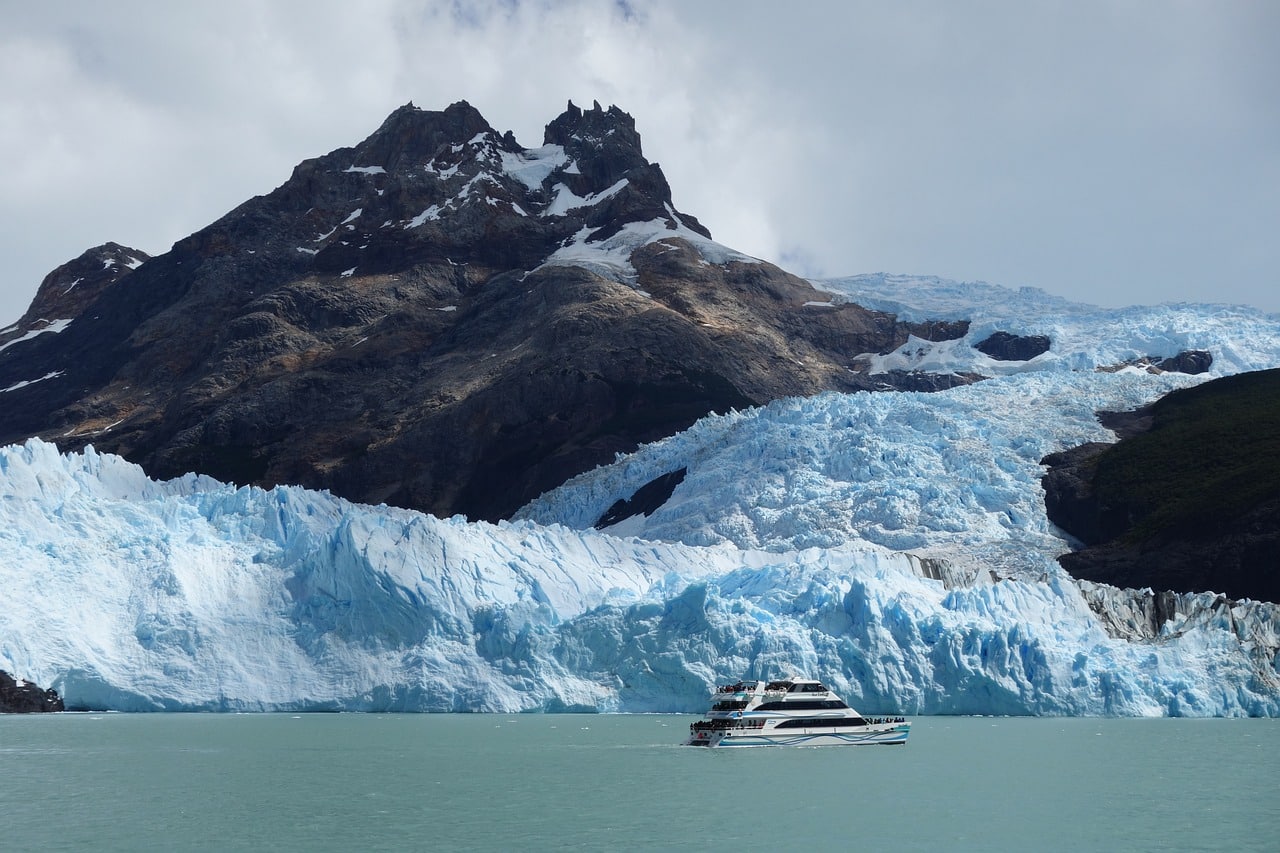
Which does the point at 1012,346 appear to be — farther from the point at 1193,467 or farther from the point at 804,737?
the point at 804,737

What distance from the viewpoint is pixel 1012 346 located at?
5379 inches

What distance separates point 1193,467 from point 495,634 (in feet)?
171

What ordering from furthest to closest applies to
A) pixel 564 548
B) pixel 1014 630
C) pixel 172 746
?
pixel 564 548 → pixel 1014 630 → pixel 172 746

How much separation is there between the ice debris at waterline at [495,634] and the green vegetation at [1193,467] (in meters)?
24.6

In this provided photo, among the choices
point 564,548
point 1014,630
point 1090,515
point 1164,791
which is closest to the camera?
point 1164,791

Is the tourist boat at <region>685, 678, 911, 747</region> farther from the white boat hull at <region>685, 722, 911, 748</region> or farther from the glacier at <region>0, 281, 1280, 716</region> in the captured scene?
the glacier at <region>0, 281, 1280, 716</region>

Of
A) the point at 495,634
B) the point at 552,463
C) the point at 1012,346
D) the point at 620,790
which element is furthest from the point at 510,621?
the point at 1012,346

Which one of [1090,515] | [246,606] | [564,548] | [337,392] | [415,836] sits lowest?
[415,836]

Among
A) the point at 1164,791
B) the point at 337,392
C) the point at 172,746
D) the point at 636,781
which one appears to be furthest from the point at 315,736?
the point at 337,392

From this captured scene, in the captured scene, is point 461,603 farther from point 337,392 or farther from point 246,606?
point 337,392

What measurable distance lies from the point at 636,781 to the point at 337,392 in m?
95.4

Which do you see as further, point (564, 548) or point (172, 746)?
point (564, 548)

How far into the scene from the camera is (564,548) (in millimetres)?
59594

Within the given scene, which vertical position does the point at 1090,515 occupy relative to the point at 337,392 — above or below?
below
